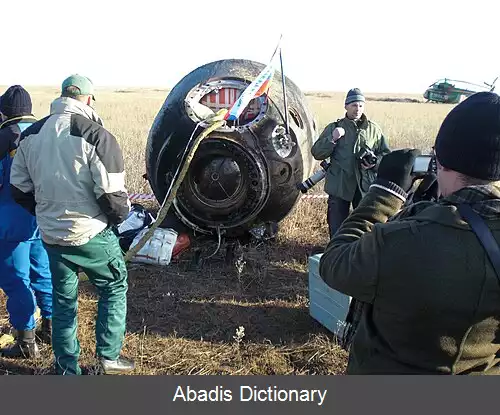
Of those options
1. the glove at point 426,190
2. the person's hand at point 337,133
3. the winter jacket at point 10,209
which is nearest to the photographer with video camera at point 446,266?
the glove at point 426,190

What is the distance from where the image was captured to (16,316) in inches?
153

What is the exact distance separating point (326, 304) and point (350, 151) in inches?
71.9

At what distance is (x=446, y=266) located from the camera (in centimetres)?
156

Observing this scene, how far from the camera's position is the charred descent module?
544 centimetres

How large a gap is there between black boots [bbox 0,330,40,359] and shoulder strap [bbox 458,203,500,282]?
3.45m

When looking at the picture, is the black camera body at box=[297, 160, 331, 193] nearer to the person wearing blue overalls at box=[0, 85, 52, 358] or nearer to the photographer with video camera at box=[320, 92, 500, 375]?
the person wearing blue overalls at box=[0, 85, 52, 358]

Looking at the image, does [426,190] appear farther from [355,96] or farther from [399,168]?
[355,96]

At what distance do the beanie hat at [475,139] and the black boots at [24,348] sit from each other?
343cm

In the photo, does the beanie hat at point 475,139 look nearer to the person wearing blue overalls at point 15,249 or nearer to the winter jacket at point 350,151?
the person wearing blue overalls at point 15,249

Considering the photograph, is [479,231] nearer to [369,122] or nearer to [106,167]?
[106,167]

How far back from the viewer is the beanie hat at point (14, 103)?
398 centimetres

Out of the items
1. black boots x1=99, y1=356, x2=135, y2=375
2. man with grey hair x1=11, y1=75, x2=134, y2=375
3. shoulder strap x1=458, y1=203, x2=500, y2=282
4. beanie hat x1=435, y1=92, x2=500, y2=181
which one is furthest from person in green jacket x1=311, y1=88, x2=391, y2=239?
shoulder strap x1=458, y1=203, x2=500, y2=282

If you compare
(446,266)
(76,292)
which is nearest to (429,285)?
(446,266)

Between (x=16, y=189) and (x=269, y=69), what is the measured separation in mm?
2946
